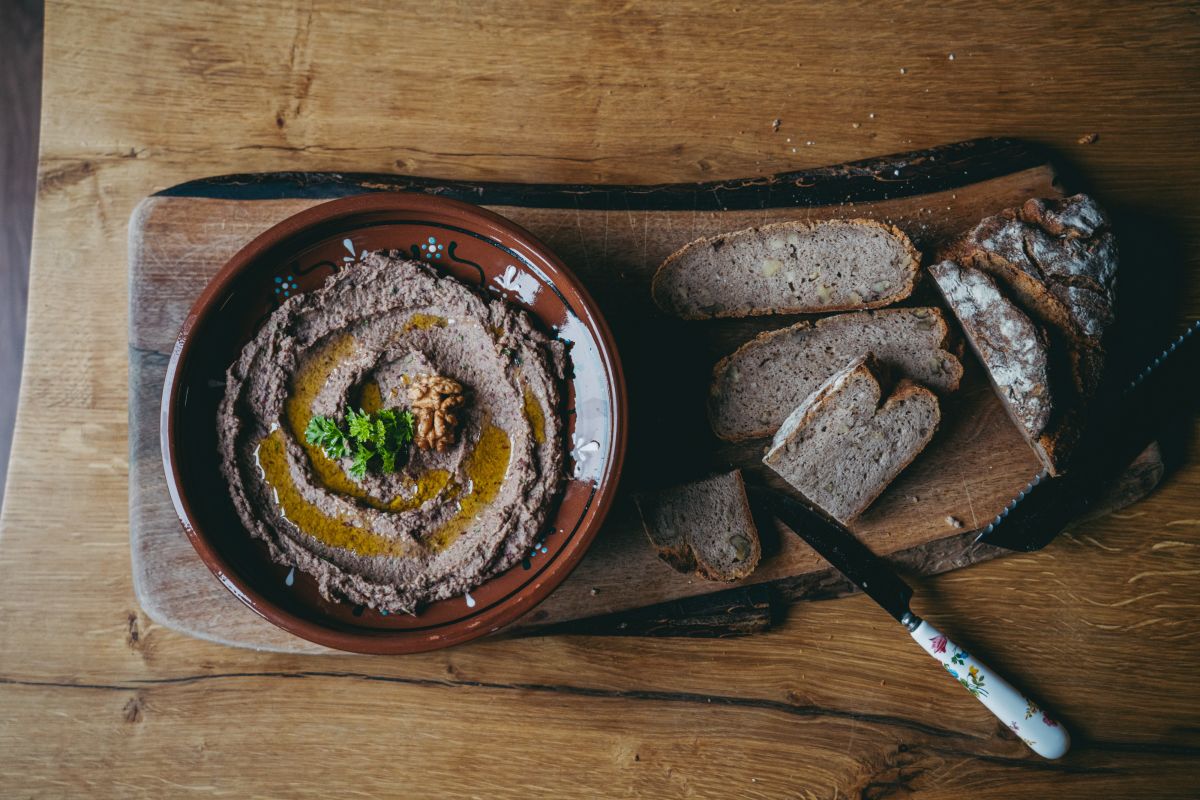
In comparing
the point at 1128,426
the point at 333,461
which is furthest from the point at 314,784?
the point at 1128,426

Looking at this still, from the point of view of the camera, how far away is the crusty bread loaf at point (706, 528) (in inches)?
112

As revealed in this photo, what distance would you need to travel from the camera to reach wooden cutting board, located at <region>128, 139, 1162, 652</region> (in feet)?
9.46

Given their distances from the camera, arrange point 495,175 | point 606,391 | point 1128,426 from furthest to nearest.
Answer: point 495,175, point 1128,426, point 606,391

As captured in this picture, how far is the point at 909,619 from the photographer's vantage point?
2840mm

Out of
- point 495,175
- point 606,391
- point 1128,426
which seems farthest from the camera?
point 495,175

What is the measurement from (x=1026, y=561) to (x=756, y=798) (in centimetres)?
142

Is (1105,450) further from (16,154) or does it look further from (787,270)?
(16,154)

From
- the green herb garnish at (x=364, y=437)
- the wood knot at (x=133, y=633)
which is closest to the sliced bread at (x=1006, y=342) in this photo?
the green herb garnish at (x=364, y=437)

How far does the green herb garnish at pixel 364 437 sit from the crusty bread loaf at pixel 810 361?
1.14 meters

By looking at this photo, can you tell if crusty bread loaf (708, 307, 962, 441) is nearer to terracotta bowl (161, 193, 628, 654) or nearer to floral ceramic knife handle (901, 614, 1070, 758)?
terracotta bowl (161, 193, 628, 654)

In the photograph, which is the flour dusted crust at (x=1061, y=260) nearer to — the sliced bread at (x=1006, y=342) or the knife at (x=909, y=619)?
the sliced bread at (x=1006, y=342)

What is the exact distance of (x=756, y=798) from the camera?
3.06 metres

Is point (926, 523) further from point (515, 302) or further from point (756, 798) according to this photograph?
point (515, 302)

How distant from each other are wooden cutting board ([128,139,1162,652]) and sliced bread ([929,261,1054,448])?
0.18 meters
